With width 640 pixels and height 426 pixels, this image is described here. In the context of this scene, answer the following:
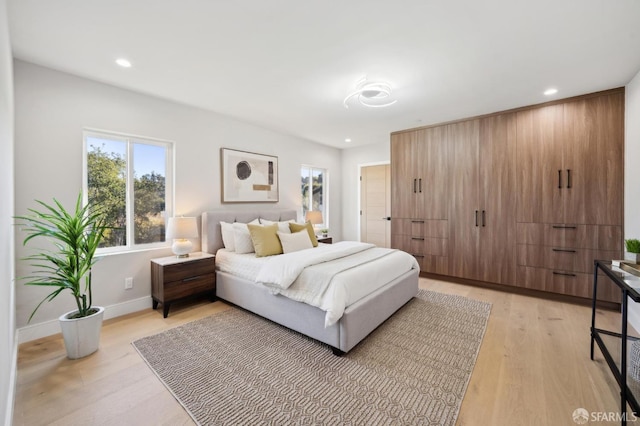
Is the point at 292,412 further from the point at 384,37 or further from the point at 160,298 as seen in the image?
the point at 384,37

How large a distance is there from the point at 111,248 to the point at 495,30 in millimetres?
4089

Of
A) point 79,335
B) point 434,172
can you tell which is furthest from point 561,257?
point 79,335

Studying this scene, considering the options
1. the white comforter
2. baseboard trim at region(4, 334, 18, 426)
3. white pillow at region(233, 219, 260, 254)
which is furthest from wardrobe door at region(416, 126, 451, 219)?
baseboard trim at region(4, 334, 18, 426)

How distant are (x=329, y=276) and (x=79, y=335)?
6.70 feet

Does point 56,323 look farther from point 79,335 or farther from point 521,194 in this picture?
point 521,194

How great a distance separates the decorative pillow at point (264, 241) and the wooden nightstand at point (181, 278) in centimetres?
58

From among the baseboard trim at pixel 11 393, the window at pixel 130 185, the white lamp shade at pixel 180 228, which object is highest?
the window at pixel 130 185

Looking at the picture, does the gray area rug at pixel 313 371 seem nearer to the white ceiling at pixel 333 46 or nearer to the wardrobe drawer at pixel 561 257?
the wardrobe drawer at pixel 561 257

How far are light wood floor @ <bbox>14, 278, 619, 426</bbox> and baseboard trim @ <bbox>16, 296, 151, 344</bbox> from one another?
73 mm

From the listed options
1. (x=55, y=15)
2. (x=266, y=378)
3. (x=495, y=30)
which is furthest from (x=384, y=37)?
(x=266, y=378)

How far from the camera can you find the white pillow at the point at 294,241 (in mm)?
3334

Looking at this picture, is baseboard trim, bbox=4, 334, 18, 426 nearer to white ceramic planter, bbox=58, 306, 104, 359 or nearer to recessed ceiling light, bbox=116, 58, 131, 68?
white ceramic planter, bbox=58, 306, 104, 359

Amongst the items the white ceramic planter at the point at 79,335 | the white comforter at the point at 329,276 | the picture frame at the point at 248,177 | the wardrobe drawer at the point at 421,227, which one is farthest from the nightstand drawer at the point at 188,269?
the wardrobe drawer at the point at 421,227

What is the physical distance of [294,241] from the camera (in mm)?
3416
